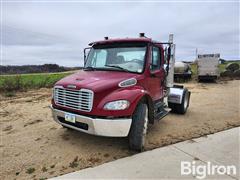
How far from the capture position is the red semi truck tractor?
4.02m

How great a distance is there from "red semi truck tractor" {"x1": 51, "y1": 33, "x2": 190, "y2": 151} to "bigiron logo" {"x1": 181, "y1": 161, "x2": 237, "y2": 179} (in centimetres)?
95

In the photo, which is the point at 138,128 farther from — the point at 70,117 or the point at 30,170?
the point at 30,170

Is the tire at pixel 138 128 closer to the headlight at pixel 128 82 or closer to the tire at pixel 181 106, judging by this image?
the headlight at pixel 128 82

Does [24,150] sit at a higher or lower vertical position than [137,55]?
lower

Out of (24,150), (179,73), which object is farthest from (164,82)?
(179,73)

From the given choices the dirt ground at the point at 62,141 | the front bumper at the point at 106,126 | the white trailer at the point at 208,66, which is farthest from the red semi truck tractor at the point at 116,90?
the white trailer at the point at 208,66

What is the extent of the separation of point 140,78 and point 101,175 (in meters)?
2.04

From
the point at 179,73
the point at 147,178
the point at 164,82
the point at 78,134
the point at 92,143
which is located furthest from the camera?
the point at 179,73

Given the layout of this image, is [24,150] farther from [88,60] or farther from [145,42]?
[145,42]

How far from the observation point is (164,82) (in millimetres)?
6062

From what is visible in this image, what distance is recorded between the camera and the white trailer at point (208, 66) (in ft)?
66.6

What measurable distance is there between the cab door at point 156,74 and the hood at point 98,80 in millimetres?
657

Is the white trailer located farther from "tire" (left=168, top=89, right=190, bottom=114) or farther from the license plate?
the license plate

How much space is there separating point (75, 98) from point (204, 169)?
2.57 m
